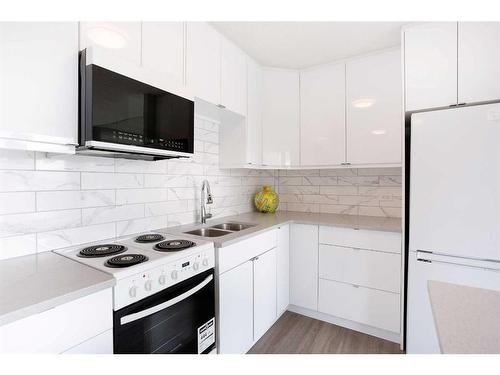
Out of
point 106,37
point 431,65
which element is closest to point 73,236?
point 106,37

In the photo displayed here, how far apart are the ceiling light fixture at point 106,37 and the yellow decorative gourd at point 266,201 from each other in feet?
5.98

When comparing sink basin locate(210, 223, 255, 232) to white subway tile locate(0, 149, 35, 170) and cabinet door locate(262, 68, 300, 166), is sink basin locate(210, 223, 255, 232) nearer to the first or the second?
cabinet door locate(262, 68, 300, 166)

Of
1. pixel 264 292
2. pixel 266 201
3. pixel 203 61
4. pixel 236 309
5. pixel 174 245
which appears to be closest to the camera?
pixel 174 245

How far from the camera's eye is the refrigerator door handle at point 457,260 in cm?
143

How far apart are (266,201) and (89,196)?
1.66 metres

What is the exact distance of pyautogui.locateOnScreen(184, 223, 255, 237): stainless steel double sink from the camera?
1944 mm

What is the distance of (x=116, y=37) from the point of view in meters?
1.25

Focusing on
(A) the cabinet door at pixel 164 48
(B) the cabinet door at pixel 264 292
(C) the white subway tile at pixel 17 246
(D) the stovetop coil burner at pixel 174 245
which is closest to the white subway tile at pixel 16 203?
(C) the white subway tile at pixel 17 246

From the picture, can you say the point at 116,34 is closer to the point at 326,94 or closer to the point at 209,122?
the point at 209,122

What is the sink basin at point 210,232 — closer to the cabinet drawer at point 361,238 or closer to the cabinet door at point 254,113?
the cabinet door at point 254,113

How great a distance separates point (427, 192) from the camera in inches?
63.8

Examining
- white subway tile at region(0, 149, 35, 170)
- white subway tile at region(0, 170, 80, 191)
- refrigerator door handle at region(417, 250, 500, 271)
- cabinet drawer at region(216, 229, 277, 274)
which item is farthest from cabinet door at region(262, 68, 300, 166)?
white subway tile at region(0, 149, 35, 170)

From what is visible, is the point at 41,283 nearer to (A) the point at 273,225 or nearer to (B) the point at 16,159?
(B) the point at 16,159

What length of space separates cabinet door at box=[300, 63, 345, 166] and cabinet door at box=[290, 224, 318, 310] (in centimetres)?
68
